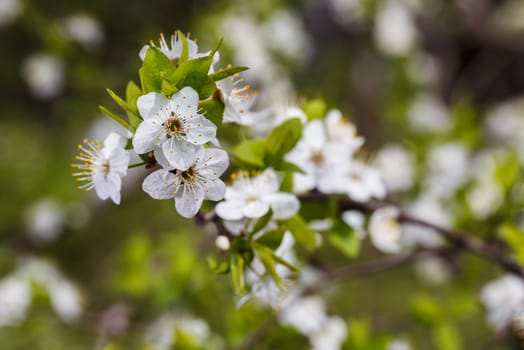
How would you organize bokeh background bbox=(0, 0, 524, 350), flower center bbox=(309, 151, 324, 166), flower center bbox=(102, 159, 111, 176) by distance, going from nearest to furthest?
1. flower center bbox=(102, 159, 111, 176)
2. flower center bbox=(309, 151, 324, 166)
3. bokeh background bbox=(0, 0, 524, 350)

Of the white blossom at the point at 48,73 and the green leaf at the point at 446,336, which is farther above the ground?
the white blossom at the point at 48,73

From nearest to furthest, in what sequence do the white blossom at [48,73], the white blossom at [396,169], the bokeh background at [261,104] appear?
the bokeh background at [261,104] → the white blossom at [396,169] → the white blossom at [48,73]

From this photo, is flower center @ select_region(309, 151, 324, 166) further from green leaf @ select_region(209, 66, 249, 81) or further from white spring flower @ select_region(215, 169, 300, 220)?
green leaf @ select_region(209, 66, 249, 81)

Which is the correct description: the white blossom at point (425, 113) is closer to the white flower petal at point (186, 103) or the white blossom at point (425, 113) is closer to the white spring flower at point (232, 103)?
the white spring flower at point (232, 103)

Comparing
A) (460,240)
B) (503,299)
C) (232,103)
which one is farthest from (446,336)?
(232,103)

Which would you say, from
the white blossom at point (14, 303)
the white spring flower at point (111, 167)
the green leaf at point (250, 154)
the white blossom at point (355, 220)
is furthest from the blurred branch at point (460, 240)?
the white blossom at point (14, 303)

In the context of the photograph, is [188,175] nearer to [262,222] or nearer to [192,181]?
[192,181]

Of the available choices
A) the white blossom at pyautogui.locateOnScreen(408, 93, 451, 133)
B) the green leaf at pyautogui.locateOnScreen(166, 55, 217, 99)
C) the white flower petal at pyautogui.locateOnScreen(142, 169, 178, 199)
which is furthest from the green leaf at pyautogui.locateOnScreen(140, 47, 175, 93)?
the white blossom at pyautogui.locateOnScreen(408, 93, 451, 133)
